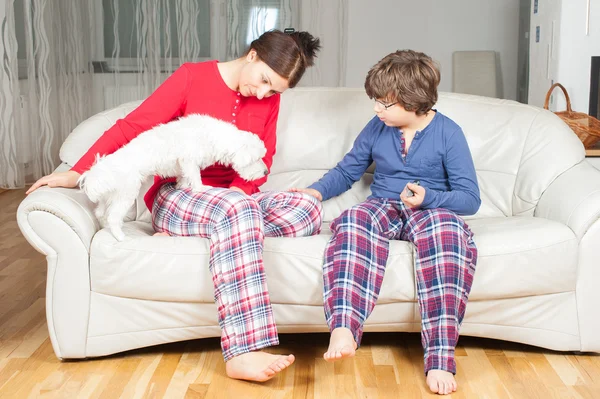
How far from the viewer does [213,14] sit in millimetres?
5406

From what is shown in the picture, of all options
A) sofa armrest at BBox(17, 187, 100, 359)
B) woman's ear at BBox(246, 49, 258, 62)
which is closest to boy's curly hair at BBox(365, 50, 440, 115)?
woman's ear at BBox(246, 49, 258, 62)

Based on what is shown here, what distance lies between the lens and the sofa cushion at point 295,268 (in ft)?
6.78

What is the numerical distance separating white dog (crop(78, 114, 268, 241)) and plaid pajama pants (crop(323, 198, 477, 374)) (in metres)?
0.35

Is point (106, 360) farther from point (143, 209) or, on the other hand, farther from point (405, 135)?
point (405, 135)

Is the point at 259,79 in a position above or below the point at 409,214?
above

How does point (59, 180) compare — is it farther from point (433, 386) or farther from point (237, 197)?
point (433, 386)

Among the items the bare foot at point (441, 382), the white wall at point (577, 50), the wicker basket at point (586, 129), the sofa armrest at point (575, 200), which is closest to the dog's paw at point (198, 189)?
the bare foot at point (441, 382)

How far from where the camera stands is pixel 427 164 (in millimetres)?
2291

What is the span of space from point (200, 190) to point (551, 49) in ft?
8.49

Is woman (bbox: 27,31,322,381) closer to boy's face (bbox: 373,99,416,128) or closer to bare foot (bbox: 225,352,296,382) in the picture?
bare foot (bbox: 225,352,296,382)

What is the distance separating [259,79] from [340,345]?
806 mm

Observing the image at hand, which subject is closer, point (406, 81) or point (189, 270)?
point (189, 270)

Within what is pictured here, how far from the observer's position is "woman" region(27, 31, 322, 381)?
195 cm

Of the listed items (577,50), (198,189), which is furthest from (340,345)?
(577,50)
